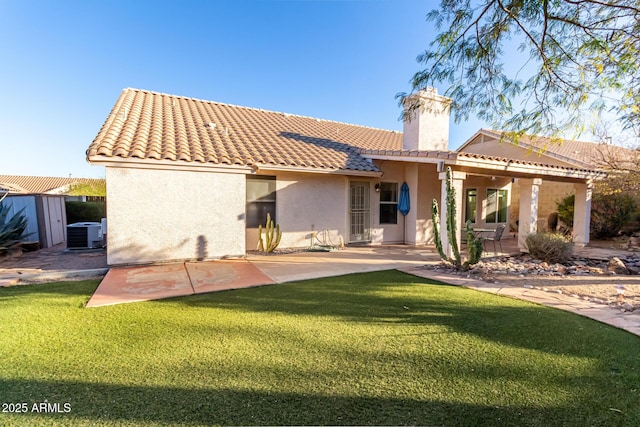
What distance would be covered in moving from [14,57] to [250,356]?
16745 mm

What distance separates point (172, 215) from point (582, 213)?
628 inches

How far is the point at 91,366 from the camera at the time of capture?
3.25 m

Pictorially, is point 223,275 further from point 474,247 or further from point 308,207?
point 474,247

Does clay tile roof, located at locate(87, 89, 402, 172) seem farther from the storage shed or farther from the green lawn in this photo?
the storage shed

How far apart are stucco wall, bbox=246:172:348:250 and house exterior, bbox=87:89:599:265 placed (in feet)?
0.12

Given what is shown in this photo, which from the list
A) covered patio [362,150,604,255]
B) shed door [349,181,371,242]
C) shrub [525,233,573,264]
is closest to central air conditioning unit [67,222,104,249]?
shed door [349,181,371,242]

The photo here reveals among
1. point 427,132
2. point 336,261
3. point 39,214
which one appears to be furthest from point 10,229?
point 427,132

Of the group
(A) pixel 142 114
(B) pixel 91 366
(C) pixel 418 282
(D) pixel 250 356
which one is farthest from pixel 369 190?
(B) pixel 91 366

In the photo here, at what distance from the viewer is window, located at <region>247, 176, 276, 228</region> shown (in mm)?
10438

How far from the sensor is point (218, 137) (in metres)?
10.9

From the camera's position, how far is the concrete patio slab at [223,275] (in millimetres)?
6387

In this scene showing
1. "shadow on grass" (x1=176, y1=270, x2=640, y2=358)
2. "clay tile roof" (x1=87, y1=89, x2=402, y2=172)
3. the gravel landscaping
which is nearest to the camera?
"shadow on grass" (x1=176, y1=270, x2=640, y2=358)

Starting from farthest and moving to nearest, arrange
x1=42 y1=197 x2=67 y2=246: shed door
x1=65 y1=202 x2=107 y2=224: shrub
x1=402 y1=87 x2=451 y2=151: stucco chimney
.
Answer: x1=65 y1=202 x2=107 y2=224: shrub → x1=402 y1=87 x2=451 y2=151: stucco chimney → x1=42 y1=197 x2=67 y2=246: shed door

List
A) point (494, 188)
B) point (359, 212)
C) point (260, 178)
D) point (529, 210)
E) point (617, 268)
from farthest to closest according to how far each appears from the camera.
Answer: point (494, 188), point (359, 212), point (529, 210), point (260, 178), point (617, 268)
